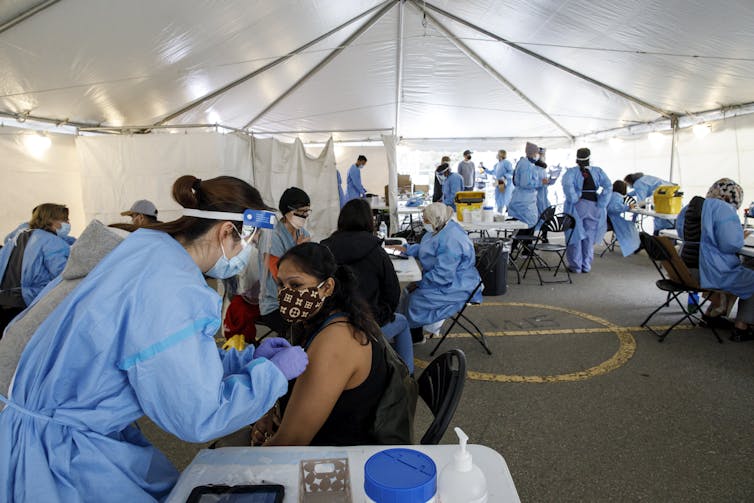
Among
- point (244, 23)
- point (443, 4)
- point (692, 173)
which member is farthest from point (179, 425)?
point (692, 173)

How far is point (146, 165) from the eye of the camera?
6648 mm

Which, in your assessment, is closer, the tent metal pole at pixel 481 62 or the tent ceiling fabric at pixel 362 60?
the tent ceiling fabric at pixel 362 60

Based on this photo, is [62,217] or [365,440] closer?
[365,440]

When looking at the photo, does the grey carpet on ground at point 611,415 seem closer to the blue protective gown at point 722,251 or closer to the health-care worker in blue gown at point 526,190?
the blue protective gown at point 722,251

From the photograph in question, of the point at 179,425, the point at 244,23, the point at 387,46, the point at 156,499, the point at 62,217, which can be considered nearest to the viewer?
the point at 179,425

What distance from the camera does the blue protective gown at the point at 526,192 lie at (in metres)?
8.14

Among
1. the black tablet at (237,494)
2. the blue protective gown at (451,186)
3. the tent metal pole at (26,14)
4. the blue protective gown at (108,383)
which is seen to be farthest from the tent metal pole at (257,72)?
the black tablet at (237,494)

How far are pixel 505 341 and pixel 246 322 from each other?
238cm

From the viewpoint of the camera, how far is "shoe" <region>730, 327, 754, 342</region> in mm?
4141

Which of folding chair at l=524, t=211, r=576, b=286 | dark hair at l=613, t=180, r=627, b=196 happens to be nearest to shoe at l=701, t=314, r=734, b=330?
folding chair at l=524, t=211, r=576, b=286

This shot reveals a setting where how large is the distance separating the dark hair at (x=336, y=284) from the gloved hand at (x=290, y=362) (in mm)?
371

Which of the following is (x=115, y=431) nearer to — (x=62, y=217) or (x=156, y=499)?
(x=156, y=499)

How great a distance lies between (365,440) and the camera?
163 cm

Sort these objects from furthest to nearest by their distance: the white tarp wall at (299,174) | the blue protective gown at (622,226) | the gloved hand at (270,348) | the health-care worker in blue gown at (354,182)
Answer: the health-care worker in blue gown at (354,182) → the blue protective gown at (622,226) → the white tarp wall at (299,174) → the gloved hand at (270,348)
